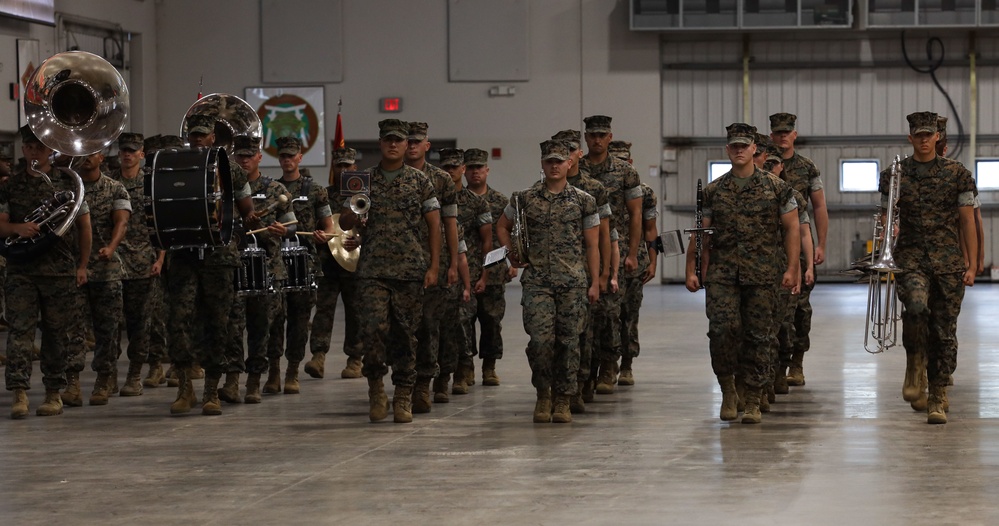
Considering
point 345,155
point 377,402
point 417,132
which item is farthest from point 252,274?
point 345,155

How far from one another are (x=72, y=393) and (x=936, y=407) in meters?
5.47

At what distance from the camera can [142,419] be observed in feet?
27.6

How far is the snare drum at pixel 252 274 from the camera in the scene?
873 cm

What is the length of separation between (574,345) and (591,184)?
1179 mm

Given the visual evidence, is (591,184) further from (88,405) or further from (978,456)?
(88,405)

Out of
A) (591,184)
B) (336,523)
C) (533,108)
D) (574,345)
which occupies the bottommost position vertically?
(336,523)

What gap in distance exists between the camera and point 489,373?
394 inches

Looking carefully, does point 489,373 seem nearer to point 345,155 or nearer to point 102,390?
point 345,155

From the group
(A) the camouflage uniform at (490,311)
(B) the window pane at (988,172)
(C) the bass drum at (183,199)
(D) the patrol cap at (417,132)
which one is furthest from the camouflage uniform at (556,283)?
(B) the window pane at (988,172)

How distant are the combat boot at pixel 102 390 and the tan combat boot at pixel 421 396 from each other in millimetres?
2200

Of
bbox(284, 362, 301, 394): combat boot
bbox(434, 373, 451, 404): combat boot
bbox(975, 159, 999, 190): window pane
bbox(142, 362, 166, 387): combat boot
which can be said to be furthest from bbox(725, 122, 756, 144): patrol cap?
bbox(975, 159, 999, 190): window pane

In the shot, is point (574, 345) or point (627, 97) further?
point (627, 97)

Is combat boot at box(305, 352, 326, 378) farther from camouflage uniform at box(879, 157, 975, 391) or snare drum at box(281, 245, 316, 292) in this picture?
camouflage uniform at box(879, 157, 975, 391)

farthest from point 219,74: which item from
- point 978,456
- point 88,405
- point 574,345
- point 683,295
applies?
point 978,456
